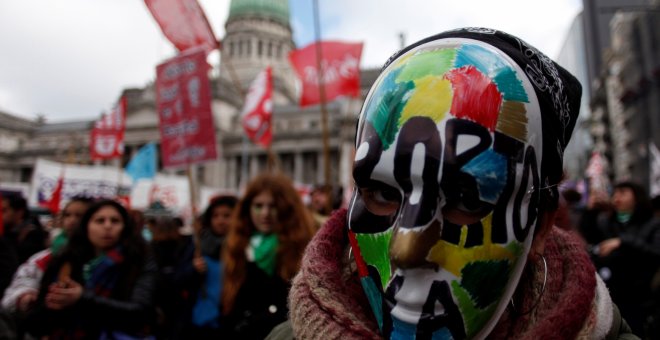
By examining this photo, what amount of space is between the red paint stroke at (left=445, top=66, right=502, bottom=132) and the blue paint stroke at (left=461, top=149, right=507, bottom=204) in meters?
0.05

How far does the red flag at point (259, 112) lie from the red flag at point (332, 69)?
769mm

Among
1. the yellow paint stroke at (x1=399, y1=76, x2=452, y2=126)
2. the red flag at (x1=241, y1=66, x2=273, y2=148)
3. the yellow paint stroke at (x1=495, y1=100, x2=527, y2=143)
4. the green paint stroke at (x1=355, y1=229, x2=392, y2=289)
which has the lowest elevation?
the green paint stroke at (x1=355, y1=229, x2=392, y2=289)

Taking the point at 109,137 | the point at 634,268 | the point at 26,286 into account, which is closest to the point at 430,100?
the point at 26,286

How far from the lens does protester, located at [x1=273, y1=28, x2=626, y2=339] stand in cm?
88

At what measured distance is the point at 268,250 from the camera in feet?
10.3

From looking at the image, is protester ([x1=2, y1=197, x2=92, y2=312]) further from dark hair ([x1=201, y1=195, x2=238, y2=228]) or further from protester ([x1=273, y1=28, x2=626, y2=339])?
protester ([x1=273, y1=28, x2=626, y2=339])

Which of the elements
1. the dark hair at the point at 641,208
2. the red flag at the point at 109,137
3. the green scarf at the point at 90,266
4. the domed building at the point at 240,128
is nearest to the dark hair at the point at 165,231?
the green scarf at the point at 90,266

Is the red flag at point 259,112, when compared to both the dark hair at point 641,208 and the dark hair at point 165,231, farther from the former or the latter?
the dark hair at point 641,208

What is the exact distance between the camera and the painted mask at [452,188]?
87cm

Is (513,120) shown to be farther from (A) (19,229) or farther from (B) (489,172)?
(A) (19,229)

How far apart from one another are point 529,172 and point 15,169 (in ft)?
210

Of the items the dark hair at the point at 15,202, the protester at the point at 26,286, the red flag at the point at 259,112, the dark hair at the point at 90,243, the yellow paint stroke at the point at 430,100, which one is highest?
the red flag at the point at 259,112

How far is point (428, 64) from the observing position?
954 millimetres

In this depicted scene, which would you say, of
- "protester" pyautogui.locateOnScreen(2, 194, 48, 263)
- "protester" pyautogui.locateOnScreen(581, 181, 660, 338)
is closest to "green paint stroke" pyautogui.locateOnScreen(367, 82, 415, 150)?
"protester" pyautogui.locateOnScreen(581, 181, 660, 338)
